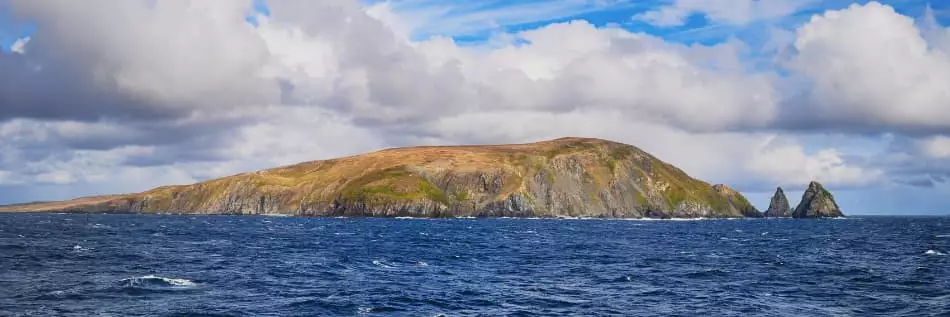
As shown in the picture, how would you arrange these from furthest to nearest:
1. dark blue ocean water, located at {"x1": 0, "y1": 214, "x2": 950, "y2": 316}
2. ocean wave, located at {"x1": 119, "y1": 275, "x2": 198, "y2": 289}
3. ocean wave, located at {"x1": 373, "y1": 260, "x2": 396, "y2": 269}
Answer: ocean wave, located at {"x1": 373, "y1": 260, "x2": 396, "y2": 269}, ocean wave, located at {"x1": 119, "y1": 275, "x2": 198, "y2": 289}, dark blue ocean water, located at {"x1": 0, "y1": 214, "x2": 950, "y2": 316}

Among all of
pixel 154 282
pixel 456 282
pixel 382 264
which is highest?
pixel 382 264

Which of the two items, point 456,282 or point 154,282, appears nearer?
point 154,282

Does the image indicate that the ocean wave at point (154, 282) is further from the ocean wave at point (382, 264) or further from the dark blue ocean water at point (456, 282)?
the ocean wave at point (382, 264)

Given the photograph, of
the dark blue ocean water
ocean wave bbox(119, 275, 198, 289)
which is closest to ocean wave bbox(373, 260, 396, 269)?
the dark blue ocean water

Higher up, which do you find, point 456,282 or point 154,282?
point 154,282

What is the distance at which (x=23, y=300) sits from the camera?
49.9 meters

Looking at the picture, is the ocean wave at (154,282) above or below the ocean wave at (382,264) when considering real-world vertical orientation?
below

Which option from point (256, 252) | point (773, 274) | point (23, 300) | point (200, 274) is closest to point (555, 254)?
point (773, 274)

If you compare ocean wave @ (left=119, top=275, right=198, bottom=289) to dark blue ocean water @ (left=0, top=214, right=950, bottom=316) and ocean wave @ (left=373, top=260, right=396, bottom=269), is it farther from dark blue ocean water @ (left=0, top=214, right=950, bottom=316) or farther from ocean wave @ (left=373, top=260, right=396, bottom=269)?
ocean wave @ (left=373, top=260, right=396, bottom=269)

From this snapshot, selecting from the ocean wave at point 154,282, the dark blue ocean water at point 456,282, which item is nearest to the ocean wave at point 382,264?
the dark blue ocean water at point 456,282

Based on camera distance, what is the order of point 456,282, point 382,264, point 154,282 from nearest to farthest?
1. point 154,282
2. point 456,282
3. point 382,264

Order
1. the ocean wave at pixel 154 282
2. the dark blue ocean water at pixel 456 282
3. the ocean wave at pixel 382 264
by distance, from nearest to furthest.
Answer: the dark blue ocean water at pixel 456 282, the ocean wave at pixel 154 282, the ocean wave at pixel 382 264

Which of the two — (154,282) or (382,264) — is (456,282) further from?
(154,282)

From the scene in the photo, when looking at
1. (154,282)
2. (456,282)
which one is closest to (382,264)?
(456,282)
